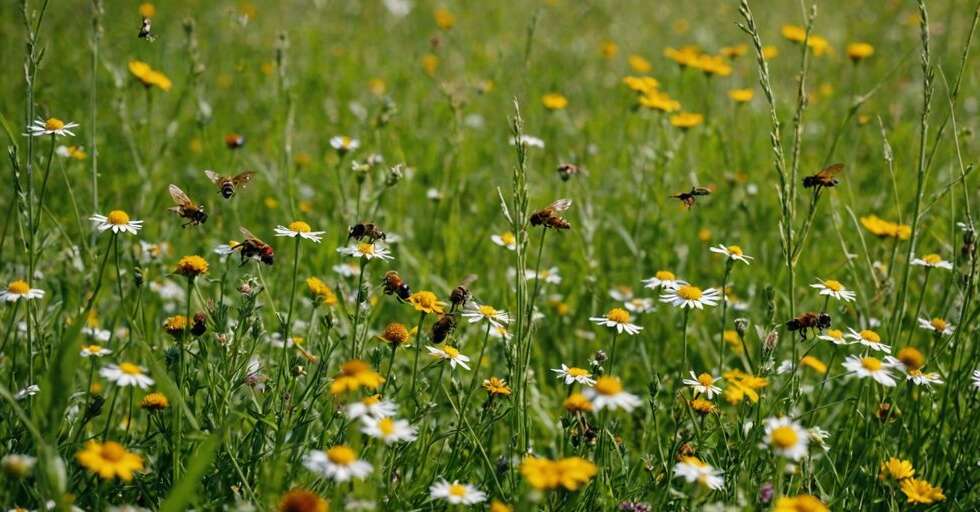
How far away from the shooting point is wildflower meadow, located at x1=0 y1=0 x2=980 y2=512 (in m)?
1.90

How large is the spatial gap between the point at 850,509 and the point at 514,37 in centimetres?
527

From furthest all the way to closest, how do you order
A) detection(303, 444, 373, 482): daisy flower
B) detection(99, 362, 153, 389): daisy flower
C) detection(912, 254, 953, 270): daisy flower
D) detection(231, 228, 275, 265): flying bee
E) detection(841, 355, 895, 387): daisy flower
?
detection(912, 254, 953, 270): daisy flower
detection(231, 228, 275, 265): flying bee
detection(841, 355, 895, 387): daisy flower
detection(99, 362, 153, 389): daisy flower
detection(303, 444, 373, 482): daisy flower

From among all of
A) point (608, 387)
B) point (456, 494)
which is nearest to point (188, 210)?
point (456, 494)

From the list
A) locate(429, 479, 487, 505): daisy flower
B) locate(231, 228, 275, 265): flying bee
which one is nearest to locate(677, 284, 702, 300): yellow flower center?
locate(429, 479, 487, 505): daisy flower

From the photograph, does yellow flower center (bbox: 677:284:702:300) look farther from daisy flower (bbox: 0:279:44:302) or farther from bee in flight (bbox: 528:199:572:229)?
daisy flower (bbox: 0:279:44:302)

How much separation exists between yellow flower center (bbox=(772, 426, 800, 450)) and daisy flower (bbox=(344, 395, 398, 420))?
26.4 inches

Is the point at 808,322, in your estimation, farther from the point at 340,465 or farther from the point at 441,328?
the point at 340,465

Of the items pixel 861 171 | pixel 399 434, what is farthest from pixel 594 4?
pixel 399 434

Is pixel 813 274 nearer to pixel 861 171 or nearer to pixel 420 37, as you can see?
pixel 861 171

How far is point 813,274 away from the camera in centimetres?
339

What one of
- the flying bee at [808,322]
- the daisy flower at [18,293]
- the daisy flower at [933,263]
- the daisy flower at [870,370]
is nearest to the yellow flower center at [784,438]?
the daisy flower at [870,370]

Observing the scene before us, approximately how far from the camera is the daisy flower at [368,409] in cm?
150

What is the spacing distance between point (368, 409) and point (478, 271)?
189 centimetres

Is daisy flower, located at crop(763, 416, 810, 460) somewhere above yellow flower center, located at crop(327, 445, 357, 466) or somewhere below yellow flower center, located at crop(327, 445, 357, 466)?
above
